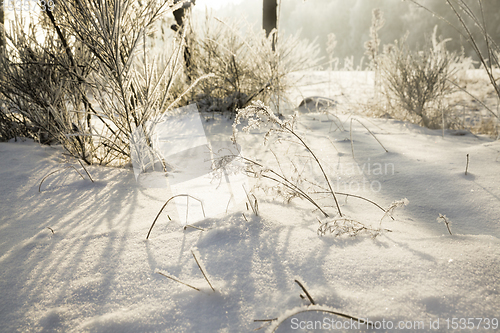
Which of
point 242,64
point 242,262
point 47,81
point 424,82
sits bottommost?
point 242,262

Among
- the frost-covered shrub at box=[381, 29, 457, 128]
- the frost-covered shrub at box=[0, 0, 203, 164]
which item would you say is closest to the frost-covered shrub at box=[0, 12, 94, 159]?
the frost-covered shrub at box=[0, 0, 203, 164]

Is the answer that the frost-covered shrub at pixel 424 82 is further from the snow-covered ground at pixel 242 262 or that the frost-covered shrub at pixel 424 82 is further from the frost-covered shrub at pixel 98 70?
the frost-covered shrub at pixel 98 70

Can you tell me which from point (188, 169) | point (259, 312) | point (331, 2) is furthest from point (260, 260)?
point (331, 2)

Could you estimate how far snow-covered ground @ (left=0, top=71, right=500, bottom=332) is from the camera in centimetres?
61

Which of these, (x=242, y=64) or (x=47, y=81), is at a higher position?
(x=242, y=64)

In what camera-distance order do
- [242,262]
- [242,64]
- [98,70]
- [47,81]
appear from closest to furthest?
[242,262]
[98,70]
[47,81]
[242,64]

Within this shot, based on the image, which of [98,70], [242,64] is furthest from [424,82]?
[98,70]

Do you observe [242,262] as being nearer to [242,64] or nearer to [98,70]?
[98,70]

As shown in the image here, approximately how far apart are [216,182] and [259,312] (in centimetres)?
96

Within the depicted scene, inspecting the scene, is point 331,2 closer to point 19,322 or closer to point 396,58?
point 396,58

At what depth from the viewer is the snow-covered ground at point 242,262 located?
608mm

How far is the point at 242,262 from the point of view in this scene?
78 centimetres

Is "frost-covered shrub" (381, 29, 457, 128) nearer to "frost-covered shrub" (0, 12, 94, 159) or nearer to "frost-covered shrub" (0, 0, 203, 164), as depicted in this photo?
"frost-covered shrub" (0, 0, 203, 164)

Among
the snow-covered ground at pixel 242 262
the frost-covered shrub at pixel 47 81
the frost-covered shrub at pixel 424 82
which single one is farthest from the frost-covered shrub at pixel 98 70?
the frost-covered shrub at pixel 424 82
